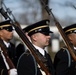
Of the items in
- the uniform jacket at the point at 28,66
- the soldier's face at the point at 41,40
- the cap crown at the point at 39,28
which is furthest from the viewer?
the cap crown at the point at 39,28

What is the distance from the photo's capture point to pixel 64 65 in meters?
5.97

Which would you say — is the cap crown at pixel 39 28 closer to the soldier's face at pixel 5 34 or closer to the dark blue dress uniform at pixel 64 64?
the dark blue dress uniform at pixel 64 64

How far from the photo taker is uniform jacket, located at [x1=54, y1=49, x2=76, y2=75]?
578 centimetres

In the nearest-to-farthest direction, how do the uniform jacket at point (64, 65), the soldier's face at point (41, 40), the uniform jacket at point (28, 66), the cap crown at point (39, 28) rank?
the uniform jacket at point (28, 66) < the soldier's face at point (41, 40) < the cap crown at point (39, 28) < the uniform jacket at point (64, 65)

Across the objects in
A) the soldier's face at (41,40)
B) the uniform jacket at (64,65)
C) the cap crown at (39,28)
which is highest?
the cap crown at (39,28)

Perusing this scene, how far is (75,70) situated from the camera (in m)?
5.70

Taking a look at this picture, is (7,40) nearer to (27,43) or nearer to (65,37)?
(65,37)

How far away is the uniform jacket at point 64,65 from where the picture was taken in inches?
228

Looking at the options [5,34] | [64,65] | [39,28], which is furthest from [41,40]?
[5,34]

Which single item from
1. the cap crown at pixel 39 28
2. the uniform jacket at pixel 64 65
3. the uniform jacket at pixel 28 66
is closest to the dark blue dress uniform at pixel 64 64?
the uniform jacket at pixel 64 65

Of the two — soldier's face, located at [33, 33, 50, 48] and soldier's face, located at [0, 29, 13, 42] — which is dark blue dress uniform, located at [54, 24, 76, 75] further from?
soldier's face, located at [0, 29, 13, 42]

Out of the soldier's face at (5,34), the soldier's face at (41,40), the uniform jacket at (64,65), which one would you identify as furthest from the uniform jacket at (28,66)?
the soldier's face at (5,34)

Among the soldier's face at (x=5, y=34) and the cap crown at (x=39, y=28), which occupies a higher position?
the soldier's face at (x=5, y=34)

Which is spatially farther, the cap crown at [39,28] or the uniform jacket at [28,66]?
the cap crown at [39,28]
